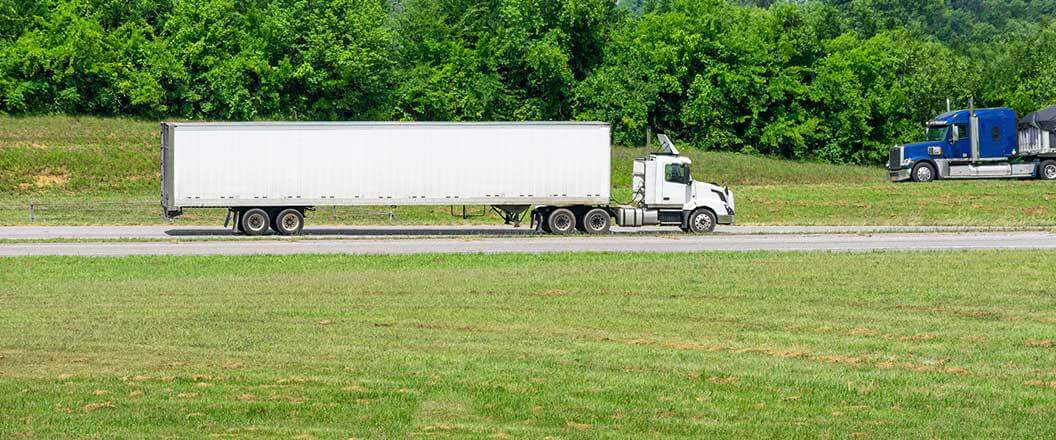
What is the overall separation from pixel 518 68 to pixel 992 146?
4351 centimetres

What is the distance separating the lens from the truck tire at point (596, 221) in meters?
45.5

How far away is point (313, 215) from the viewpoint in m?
54.4

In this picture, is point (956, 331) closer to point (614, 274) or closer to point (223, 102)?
point (614, 274)

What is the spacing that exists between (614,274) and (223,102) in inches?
2671

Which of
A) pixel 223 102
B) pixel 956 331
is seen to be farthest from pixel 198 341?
pixel 223 102

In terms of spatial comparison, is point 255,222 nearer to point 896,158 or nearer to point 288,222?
point 288,222

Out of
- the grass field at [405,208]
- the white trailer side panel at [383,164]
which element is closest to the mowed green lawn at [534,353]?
the white trailer side panel at [383,164]

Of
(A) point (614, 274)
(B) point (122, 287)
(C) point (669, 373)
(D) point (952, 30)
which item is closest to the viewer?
(C) point (669, 373)


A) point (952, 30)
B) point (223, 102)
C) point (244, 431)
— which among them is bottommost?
point (244, 431)

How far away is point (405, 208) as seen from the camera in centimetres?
5625

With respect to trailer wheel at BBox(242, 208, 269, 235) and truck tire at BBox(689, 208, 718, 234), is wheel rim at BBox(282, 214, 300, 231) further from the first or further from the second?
truck tire at BBox(689, 208, 718, 234)

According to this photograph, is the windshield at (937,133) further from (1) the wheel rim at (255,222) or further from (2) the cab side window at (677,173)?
(1) the wheel rim at (255,222)

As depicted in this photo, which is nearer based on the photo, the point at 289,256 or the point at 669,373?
the point at 669,373

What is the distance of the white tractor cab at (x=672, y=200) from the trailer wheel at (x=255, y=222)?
38.0 ft
